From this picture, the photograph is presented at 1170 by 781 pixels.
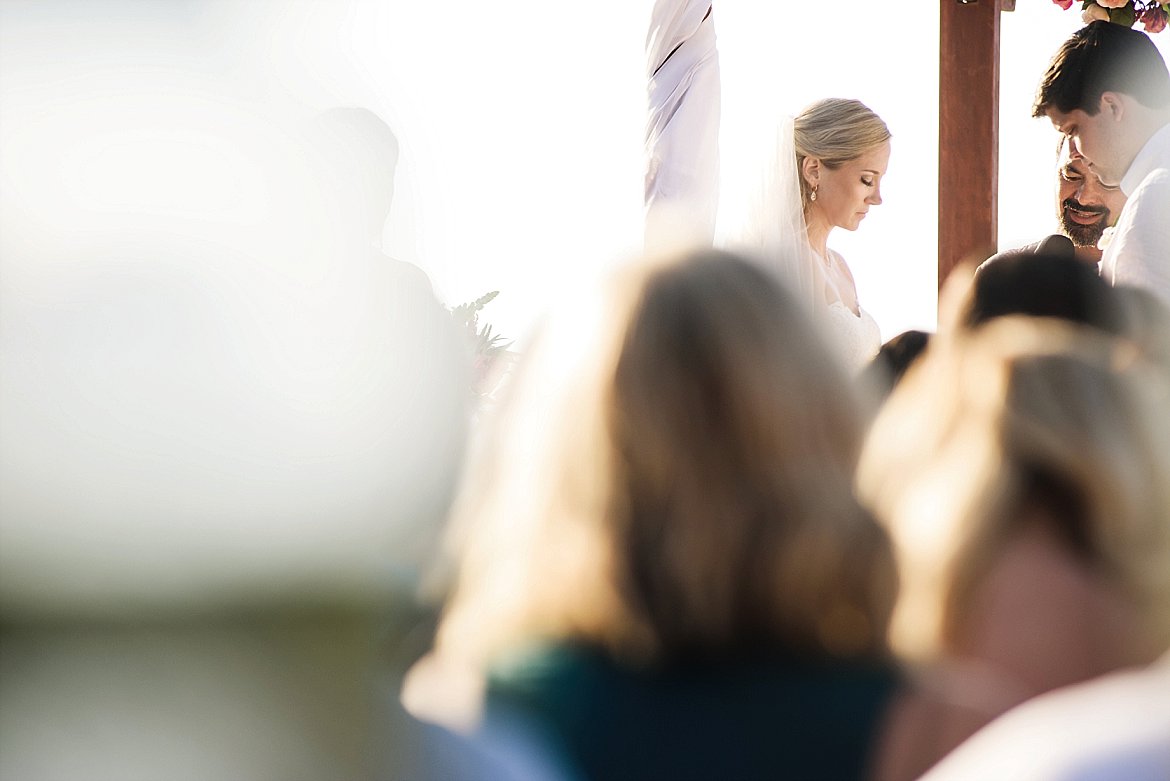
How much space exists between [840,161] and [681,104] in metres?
1.08

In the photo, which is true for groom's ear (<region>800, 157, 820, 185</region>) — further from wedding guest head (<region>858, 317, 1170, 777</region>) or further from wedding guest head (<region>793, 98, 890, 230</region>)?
wedding guest head (<region>858, 317, 1170, 777</region>)

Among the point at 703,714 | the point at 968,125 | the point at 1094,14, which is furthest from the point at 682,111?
the point at 703,714

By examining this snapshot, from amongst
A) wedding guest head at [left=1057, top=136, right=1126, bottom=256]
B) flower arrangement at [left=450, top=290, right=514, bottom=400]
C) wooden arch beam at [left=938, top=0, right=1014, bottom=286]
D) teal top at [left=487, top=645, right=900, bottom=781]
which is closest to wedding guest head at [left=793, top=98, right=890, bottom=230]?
wooden arch beam at [left=938, top=0, right=1014, bottom=286]

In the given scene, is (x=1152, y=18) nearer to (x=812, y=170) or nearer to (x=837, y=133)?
(x=837, y=133)

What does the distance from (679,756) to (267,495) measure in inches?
18.5

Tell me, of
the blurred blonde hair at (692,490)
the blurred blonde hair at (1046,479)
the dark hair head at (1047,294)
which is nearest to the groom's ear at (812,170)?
the dark hair head at (1047,294)

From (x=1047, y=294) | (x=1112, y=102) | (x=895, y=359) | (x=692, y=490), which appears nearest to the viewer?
(x=692, y=490)

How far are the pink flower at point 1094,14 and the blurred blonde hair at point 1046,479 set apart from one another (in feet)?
7.33

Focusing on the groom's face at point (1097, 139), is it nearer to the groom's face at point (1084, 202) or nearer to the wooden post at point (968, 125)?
the groom's face at point (1084, 202)

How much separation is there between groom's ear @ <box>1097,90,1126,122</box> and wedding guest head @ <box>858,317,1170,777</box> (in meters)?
1.85

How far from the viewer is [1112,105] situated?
11.2 feet

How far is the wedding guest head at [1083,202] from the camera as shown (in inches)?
141

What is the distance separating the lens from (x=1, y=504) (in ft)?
3.58

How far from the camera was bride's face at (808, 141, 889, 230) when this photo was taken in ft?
13.2
